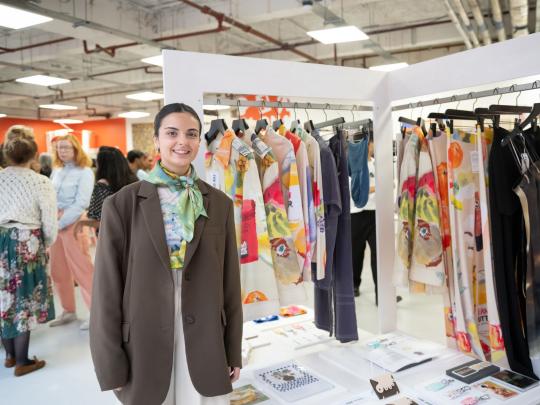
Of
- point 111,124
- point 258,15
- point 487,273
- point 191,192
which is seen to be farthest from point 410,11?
point 111,124

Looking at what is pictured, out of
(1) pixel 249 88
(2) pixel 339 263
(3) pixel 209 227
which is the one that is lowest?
(2) pixel 339 263

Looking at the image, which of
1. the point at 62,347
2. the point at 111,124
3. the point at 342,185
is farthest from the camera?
the point at 111,124

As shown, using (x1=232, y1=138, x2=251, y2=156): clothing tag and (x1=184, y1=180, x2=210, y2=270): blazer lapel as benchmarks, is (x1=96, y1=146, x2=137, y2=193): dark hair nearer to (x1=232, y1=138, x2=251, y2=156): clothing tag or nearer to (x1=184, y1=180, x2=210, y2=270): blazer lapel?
(x1=232, y1=138, x2=251, y2=156): clothing tag

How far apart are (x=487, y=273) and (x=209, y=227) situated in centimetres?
147

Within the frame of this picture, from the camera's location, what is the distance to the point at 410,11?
657 cm

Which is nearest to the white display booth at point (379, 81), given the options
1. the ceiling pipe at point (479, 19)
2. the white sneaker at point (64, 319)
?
the white sneaker at point (64, 319)

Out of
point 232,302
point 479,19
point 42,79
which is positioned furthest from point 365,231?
point 42,79

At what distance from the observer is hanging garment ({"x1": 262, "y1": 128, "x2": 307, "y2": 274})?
7.48 feet

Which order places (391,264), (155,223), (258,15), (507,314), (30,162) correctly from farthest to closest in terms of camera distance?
(258,15), (30,162), (391,264), (507,314), (155,223)

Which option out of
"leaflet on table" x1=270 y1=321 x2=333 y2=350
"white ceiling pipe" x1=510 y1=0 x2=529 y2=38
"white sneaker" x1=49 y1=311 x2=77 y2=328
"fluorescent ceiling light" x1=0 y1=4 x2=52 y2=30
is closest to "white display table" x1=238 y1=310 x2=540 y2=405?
"leaflet on table" x1=270 y1=321 x2=333 y2=350

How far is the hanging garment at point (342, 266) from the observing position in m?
2.52

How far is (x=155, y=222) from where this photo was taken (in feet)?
5.06

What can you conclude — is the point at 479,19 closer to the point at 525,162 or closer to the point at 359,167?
the point at 359,167

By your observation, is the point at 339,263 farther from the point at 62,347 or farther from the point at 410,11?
the point at 410,11
